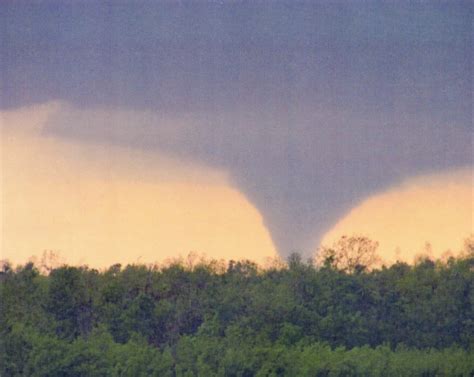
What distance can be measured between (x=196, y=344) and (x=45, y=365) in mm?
4145

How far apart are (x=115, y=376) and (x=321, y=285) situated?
28.1 ft

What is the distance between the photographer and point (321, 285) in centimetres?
3306

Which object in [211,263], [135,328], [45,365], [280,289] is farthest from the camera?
[211,263]

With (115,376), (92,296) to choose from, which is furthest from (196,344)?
(92,296)

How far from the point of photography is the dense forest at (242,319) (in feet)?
90.4

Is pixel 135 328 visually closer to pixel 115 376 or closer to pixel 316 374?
pixel 115 376

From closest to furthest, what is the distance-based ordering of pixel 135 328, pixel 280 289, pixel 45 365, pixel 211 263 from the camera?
pixel 45 365
pixel 135 328
pixel 280 289
pixel 211 263

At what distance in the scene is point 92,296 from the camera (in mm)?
31672

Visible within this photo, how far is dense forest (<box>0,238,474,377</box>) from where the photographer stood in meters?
27.5

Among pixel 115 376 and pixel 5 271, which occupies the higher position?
pixel 5 271

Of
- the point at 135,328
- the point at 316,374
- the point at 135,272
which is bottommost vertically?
the point at 316,374

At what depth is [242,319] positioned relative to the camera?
102ft

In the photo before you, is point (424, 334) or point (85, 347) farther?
point (424, 334)

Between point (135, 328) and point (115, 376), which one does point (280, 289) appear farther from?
point (115, 376)
